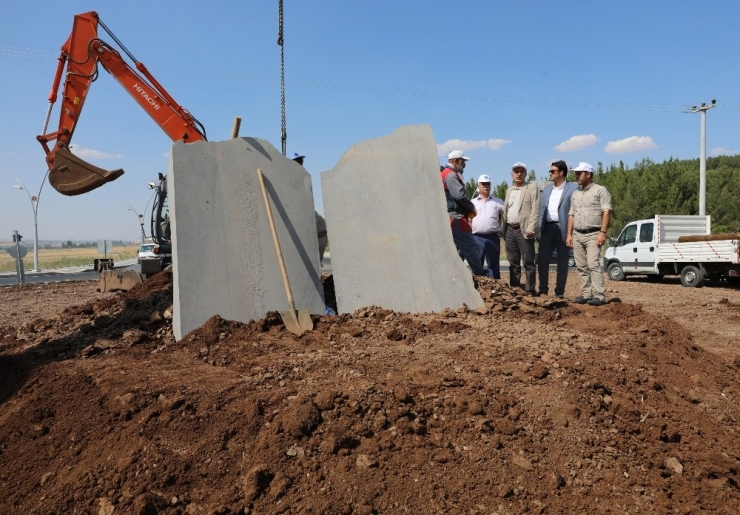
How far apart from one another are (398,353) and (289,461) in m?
1.49

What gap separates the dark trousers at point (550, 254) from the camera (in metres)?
6.52

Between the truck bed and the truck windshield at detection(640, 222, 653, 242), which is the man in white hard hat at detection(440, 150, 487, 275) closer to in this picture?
the truck bed

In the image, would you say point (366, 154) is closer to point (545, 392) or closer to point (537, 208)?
point (537, 208)

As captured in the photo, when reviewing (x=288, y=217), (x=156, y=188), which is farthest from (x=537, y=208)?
(x=156, y=188)

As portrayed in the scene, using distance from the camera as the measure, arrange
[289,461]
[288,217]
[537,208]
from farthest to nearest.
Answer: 1. [537,208]
2. [288,217]
3. [289,461]

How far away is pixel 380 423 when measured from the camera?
2961 millimetres

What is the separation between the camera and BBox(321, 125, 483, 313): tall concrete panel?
17.6 feet

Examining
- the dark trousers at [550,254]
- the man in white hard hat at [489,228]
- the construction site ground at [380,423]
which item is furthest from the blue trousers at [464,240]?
the construction site ground at [380,423]

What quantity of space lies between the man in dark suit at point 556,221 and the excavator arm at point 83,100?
5.28 meters

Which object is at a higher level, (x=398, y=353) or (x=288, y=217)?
(x=288, y=217)

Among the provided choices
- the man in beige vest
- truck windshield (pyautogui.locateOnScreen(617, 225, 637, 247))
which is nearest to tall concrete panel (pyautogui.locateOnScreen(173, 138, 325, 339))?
the man in beige vest

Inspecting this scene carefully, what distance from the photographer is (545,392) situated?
3.33m

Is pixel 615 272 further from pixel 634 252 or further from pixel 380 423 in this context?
pixel 380 423

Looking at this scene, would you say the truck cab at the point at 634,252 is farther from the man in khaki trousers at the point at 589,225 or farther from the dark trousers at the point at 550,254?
the man in khaki trousers at the point at 589,225
